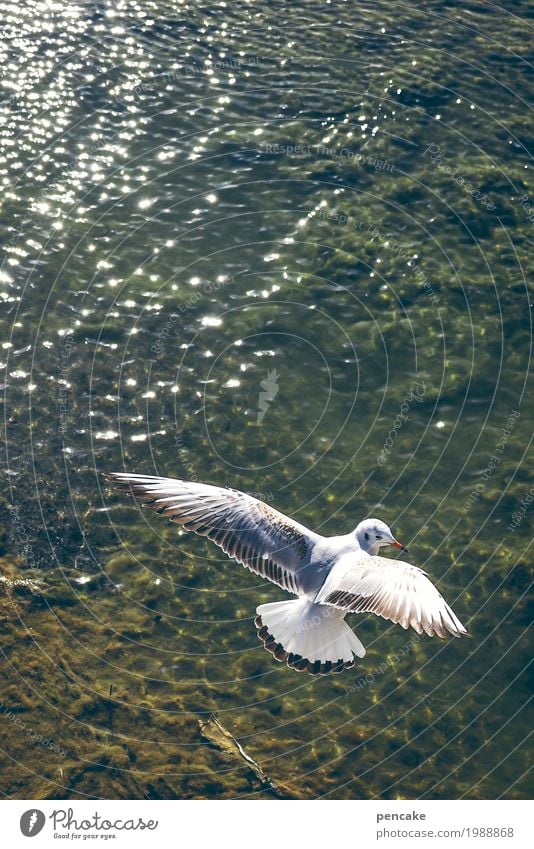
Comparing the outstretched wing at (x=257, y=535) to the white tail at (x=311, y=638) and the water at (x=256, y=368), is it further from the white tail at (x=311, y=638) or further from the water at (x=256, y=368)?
the water at (x=256, y=368)

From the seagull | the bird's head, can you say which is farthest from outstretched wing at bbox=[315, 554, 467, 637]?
the bird's head

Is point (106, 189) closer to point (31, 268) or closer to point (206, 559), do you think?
point (31, 268)

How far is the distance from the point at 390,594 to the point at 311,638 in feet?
6.44

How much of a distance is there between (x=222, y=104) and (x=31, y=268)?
630 cm

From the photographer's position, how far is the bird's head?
1570 cm

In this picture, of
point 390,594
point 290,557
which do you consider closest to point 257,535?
point 290,557

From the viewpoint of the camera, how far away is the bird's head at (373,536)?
15.7 meters

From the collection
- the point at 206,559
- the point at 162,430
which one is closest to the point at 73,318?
the point at 162,430

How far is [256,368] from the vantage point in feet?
65.7

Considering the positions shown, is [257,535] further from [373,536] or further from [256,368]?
[256,368]

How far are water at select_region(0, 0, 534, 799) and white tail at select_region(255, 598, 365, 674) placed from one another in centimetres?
71

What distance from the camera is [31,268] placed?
21.5 meters

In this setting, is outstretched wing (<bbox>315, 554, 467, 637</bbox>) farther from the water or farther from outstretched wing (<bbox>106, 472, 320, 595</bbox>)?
the water

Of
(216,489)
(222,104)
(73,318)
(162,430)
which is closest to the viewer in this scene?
(216,489)
